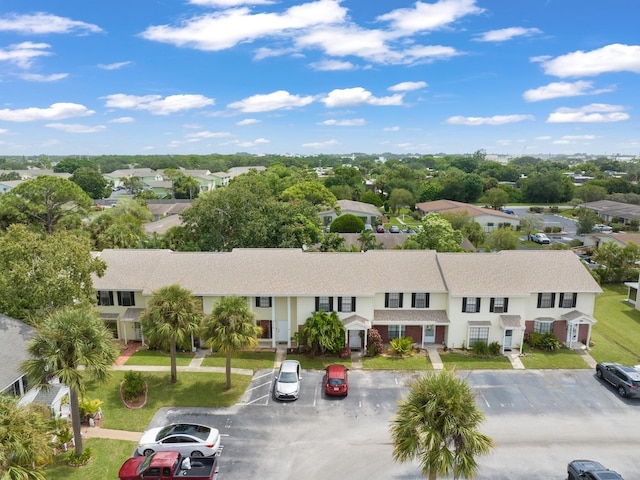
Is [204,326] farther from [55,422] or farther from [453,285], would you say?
[453,285]

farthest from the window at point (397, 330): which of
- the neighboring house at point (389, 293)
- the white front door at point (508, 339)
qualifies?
the white front door at point (508, 339)

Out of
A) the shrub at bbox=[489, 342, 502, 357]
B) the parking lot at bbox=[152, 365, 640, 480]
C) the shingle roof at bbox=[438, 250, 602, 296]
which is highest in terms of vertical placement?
the shingle roof at bbox=[438, 250, 602, 296]

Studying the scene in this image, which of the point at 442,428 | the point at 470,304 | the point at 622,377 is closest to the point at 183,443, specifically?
the point at 442,428

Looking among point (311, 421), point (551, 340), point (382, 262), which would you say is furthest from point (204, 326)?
point (551, 340)

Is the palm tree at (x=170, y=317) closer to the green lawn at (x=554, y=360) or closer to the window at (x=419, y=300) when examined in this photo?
the window at (x=419, y=300)

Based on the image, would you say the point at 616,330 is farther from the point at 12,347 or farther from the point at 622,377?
the point at 12,347

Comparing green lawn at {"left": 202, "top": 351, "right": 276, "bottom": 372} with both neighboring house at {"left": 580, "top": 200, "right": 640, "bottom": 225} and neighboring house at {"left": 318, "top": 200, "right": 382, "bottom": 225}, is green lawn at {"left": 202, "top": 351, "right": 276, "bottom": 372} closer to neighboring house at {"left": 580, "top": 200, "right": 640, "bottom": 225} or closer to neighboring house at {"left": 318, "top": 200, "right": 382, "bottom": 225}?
neighboring house at {"left": 318, "top": 200, "right": 382, "bottom": 225}


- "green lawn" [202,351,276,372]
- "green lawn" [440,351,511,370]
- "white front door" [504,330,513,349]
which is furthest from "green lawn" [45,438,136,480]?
"white front door" [504,330,513,349]
